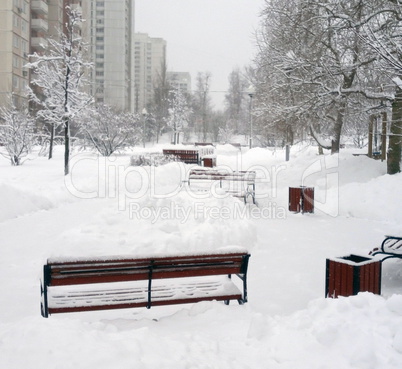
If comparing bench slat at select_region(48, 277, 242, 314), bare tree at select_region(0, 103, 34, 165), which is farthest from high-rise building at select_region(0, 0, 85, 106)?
bench slat at select_region(48, 277, 242, 314)

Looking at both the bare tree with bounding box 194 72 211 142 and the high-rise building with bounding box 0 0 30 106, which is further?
the bare tree with bounding box 194 72 211 142

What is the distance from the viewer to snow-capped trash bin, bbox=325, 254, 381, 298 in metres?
5.78

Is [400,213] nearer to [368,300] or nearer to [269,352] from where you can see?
[368,300]

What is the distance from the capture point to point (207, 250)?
582cm

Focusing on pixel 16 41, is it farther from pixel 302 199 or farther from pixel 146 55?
pixel 146 55

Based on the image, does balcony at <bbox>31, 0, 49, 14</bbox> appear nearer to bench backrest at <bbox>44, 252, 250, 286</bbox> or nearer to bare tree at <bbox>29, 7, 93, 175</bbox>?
bare tree at <bbox>29, 7, 93, 175</bbox>

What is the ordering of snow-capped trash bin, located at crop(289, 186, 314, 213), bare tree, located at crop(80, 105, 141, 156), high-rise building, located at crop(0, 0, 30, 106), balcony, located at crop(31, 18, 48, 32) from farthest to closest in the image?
balcony, located at crop(31, 18, 48, 32), high-rise building, located at crop(0, 0, 30, 106), bare tree, located at crop(80, 105, 141, 156), snow-capped trash bin, located at crop(289, 186, 314, 213)

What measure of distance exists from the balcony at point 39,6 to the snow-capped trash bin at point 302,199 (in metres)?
64.9

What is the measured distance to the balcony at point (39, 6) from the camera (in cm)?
6656

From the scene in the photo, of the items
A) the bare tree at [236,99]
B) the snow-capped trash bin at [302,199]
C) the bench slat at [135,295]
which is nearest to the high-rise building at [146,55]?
the bare tree at [236,99]

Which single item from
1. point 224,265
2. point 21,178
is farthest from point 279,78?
point 224,265

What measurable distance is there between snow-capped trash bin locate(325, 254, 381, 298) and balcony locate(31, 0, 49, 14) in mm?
71589

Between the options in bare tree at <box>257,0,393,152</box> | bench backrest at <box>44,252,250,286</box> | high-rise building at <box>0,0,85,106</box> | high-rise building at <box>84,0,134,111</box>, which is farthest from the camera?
high-rise building at <box>84,0,134,111</box>

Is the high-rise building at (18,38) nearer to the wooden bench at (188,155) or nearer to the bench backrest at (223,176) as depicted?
the wooden bench at (188,155)
